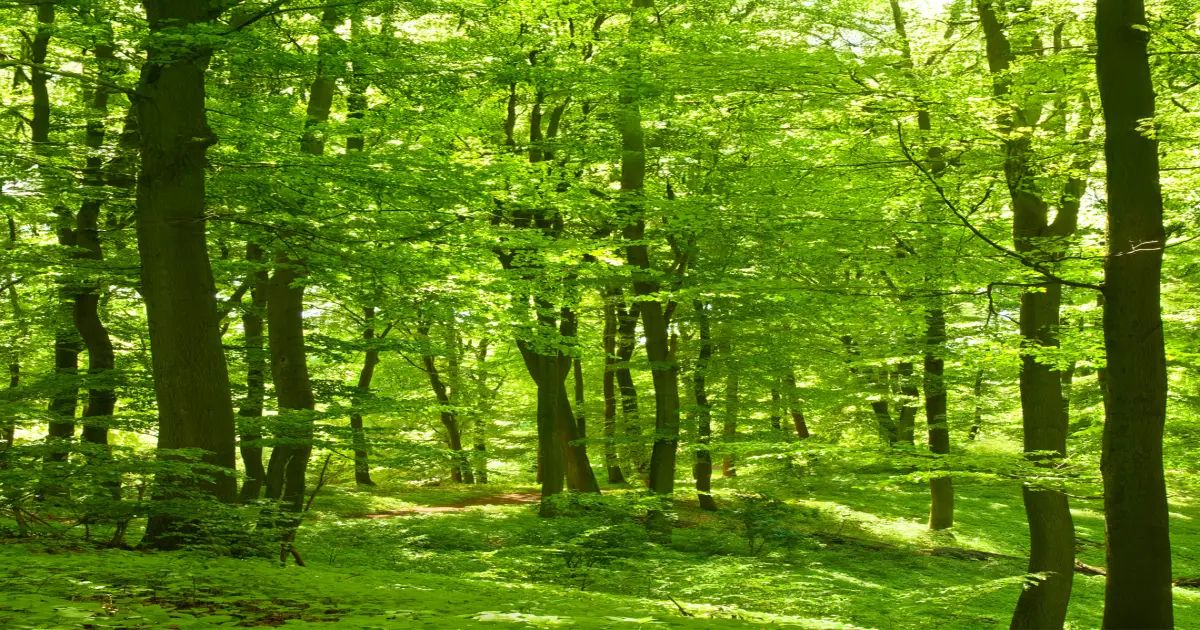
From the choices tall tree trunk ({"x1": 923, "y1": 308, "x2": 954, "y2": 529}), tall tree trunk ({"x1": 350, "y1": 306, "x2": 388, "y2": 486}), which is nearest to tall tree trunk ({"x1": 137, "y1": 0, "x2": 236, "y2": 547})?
tall tree trunk ({"x1": 350, "y1": 306, "x2": 388, "y2": 486})

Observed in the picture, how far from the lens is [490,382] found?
33438mm

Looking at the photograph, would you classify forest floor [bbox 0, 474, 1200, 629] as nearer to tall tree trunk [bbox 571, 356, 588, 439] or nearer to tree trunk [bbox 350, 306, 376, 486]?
tree trunk [bbox 350, 306, 376, 486]

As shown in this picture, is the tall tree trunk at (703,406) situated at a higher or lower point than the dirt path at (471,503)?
higher

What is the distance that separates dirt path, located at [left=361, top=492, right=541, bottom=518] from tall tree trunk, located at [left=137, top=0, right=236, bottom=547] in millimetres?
10087

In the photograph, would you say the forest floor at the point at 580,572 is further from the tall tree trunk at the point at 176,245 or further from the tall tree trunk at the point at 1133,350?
the tall tree trunk at the point at 176,245

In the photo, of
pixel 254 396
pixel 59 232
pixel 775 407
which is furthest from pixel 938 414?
pixel 59 232

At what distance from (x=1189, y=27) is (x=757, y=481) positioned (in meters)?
16.0

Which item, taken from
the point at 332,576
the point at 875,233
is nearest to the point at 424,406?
the point at 332,576

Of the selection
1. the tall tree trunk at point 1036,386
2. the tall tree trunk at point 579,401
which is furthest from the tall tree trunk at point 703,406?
the tall tree trunk at point 1036,386

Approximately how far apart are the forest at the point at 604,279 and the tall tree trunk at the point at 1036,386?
0.14 ft

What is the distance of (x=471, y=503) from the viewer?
2177 centimetres

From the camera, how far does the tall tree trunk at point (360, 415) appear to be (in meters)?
12.6

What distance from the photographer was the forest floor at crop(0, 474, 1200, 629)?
204 inches

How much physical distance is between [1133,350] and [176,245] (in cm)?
864
